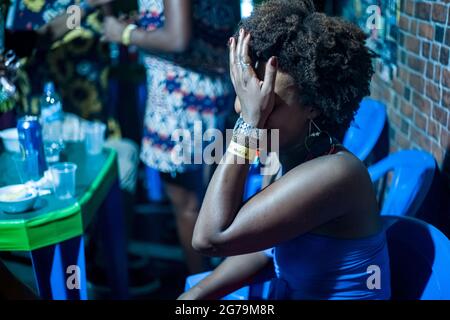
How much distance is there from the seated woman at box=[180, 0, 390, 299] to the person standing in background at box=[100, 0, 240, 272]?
3.17 feet

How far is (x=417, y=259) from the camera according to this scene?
157 centimetres

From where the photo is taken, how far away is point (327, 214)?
4.60ft

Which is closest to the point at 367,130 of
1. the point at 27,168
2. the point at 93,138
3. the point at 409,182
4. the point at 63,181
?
the point at 409,182

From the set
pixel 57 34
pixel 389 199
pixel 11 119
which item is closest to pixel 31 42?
pixel 57 34

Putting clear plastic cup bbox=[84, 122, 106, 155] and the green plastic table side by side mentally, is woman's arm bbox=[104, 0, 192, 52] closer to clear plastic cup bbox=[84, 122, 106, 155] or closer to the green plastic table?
clear plastic cup bbox=[84, 122, 106, 155]

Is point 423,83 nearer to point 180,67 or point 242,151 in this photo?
point 242,151

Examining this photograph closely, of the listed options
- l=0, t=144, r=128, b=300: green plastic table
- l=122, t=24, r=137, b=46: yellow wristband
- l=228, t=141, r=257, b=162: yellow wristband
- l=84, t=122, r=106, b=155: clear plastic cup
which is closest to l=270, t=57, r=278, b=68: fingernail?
l=228, t=141, r=257, b=162: yellow wristband

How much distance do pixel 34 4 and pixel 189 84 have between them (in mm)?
1101

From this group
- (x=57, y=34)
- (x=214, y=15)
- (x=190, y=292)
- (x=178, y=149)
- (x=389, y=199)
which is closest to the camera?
(x=190, y=292)

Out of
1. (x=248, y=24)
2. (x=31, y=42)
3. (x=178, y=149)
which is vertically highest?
(x=248, y=24)

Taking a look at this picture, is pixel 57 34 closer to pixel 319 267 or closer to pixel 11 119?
pixel 11 119

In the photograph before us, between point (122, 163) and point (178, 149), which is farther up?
point (178, 149)
